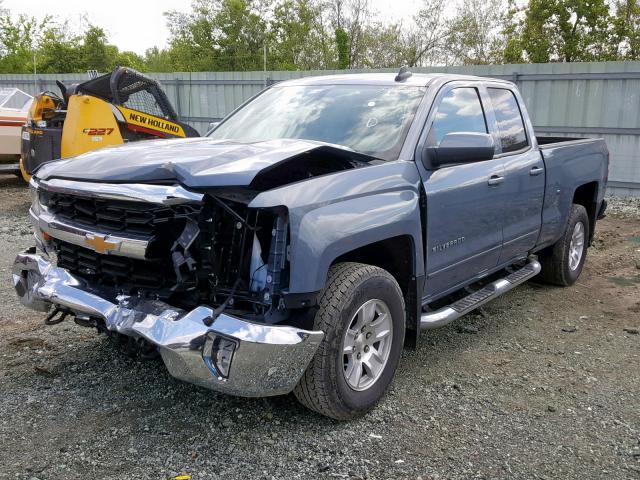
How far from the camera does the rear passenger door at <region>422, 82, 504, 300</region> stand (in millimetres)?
3764

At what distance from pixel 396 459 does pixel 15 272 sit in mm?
2533

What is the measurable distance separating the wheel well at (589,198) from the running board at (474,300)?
1.31m

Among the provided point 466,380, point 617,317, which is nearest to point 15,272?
point 466,380

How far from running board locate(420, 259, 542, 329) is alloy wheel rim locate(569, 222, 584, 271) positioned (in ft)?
2.73

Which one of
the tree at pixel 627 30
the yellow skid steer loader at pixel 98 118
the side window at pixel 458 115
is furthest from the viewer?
the tree at pixel 627 30

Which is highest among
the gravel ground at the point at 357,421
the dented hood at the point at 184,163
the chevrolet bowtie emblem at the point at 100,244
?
the dented hood at the point at 184,163

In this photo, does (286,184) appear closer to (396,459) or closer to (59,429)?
(396,459)

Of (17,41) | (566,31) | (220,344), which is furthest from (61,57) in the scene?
(220,344)

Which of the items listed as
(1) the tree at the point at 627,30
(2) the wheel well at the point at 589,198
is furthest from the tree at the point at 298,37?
(2) the wheel well at the point at 589,198

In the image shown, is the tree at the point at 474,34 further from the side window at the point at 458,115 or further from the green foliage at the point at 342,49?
the side window at the point at 458,115

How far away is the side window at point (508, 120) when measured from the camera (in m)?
4.80

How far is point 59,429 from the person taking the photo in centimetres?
316

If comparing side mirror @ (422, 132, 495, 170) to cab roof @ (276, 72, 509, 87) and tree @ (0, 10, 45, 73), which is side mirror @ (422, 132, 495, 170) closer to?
cab roof @ (276, 72, 509, 87)

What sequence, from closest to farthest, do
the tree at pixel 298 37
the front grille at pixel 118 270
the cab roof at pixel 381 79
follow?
the front grille at pixel 118 270, the cab roof at pixel 381 79, the tree at pixel 298 37
